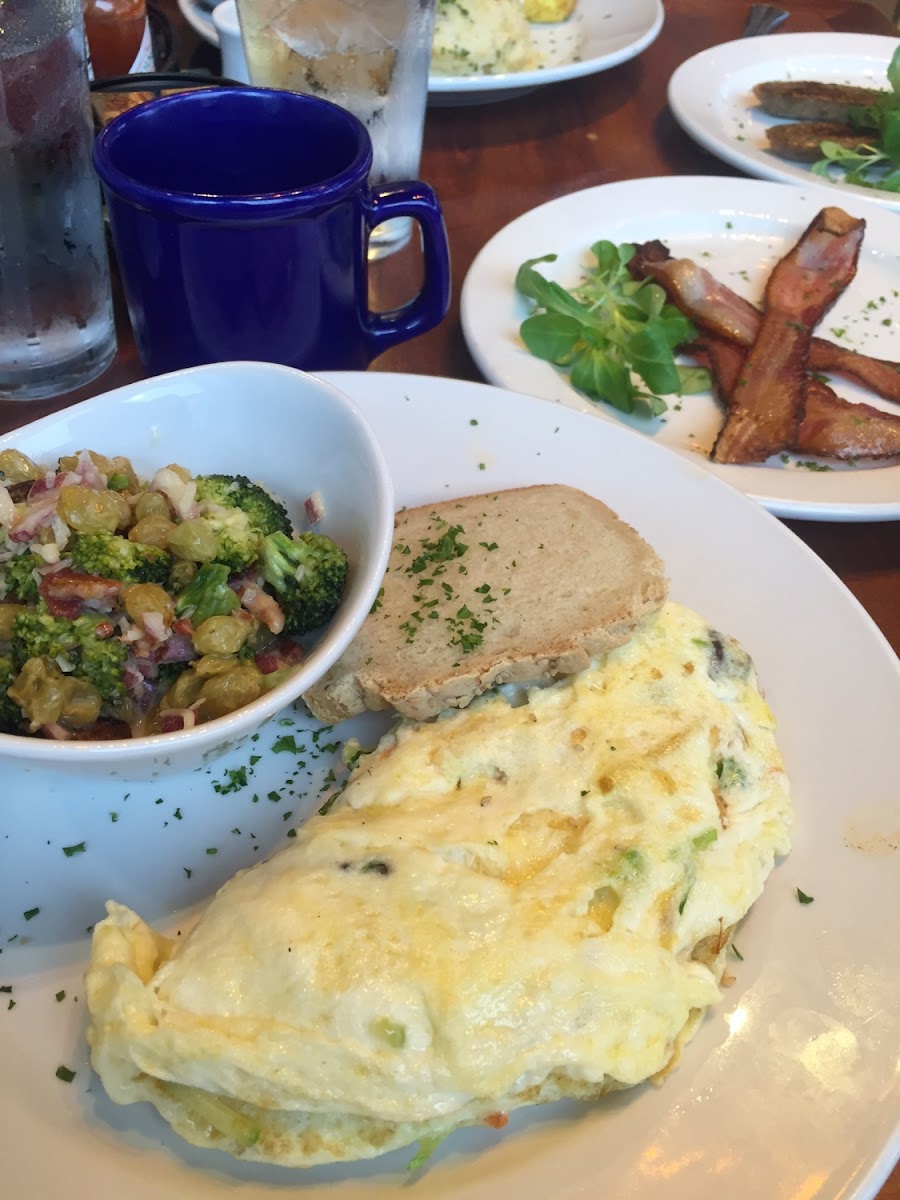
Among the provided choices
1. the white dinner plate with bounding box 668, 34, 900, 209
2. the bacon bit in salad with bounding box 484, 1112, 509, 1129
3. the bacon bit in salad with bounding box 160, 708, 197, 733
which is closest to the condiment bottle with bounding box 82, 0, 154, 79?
the white dinner plate with bounding box 668, 34, 900, 209

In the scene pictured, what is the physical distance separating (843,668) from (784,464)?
33.7 inches

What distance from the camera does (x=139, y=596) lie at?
1.63 metres

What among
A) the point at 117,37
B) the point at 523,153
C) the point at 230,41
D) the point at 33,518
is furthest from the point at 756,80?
the point at 33,518

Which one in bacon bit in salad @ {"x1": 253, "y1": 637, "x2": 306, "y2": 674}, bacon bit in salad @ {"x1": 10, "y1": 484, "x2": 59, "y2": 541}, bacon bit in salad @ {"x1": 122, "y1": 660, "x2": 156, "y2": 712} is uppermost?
bacon bit in salad @ {"x1": 10, "y1": 484, "x2": 59, "y2": 541}

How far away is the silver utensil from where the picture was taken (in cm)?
466

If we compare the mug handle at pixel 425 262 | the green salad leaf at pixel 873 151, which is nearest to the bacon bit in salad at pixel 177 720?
the mug handle at pixel 425 262

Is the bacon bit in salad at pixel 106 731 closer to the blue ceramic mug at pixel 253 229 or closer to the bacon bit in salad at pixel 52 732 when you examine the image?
the bacon bit in salad at pixel 52 732

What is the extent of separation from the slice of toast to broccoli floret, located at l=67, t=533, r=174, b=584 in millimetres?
375

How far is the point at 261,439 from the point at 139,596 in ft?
1.69

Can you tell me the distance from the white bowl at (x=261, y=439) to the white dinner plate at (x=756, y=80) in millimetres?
2490

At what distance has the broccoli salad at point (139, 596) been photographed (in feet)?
5.13

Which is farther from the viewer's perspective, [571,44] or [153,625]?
[571,44]

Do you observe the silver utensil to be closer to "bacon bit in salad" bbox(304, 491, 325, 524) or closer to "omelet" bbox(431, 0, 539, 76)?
"omelet" bbox(431, 0, 539, 76)

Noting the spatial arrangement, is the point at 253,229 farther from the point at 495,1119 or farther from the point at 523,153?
the point at 523,153
